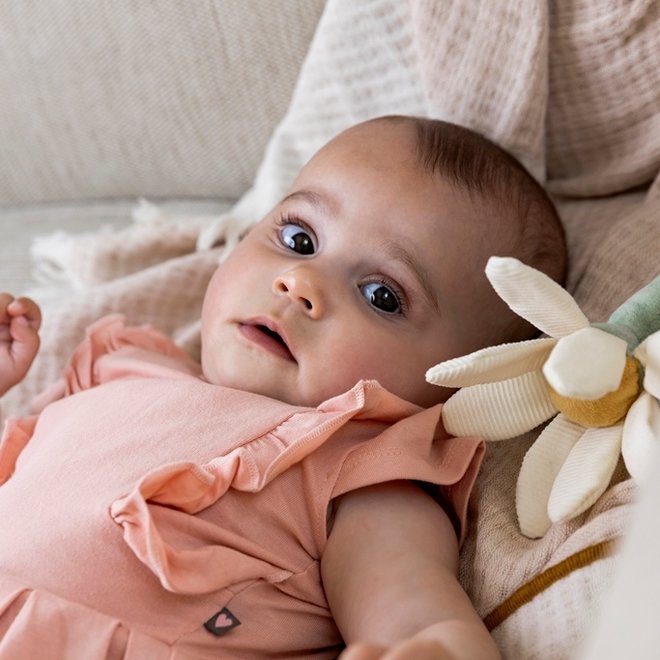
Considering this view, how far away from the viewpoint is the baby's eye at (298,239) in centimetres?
107

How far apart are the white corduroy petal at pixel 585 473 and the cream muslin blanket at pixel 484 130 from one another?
0.26 ft

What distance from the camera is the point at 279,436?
2.94ft

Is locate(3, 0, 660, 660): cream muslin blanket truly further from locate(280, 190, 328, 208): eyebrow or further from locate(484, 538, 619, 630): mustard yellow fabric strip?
locate(280, 190, 328, 208): eyebrow

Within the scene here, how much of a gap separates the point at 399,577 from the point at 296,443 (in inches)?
5.7

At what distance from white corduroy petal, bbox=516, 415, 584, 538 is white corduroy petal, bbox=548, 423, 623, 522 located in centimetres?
1

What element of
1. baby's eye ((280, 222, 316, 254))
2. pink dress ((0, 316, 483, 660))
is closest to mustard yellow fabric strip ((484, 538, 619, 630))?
pink dress ((0, 316, 483, 660))

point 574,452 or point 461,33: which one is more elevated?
point 461,33

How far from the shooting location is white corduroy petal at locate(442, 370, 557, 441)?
2.84 feet

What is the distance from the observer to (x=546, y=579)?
2.55 feet

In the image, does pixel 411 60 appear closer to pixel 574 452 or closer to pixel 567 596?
pixel 574 452

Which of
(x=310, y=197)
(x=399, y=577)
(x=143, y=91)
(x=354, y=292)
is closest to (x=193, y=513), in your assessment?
(x=399, y=577)

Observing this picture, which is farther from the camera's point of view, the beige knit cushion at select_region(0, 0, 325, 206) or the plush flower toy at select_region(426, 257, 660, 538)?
the beige knit cushion at select_region(0, 0, 325, 206)

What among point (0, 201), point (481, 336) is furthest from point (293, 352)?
point (0, 201)

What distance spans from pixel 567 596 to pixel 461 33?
70 cm
